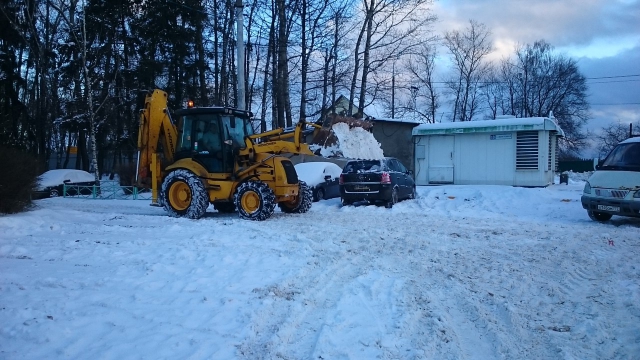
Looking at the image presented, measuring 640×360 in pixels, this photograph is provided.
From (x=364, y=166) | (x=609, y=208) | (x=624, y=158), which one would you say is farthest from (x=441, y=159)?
(x=609, y=208)

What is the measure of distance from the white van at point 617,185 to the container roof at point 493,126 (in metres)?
7.54

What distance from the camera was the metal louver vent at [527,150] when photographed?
69.4 ft

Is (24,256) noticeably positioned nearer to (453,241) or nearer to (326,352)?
(326,352)

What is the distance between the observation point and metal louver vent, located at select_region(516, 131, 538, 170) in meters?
21.2

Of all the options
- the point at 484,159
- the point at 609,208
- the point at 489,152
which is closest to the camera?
the point at 609,208

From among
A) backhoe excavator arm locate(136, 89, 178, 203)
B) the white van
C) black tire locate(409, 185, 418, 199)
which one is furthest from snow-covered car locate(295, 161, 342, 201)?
the white van

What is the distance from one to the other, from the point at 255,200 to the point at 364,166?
484cm

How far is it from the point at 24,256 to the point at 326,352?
17.6ft

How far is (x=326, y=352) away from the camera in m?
4.41

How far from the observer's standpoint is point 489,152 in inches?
872

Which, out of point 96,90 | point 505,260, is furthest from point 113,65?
point 505,260

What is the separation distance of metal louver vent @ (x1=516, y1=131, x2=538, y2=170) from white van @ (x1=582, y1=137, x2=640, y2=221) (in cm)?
766

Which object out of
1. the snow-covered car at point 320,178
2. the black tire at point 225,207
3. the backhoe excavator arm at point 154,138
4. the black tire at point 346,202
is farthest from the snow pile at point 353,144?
the backhoe excavator arm at point 154,138

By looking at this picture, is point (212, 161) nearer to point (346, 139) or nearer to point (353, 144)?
point (346, 139)
